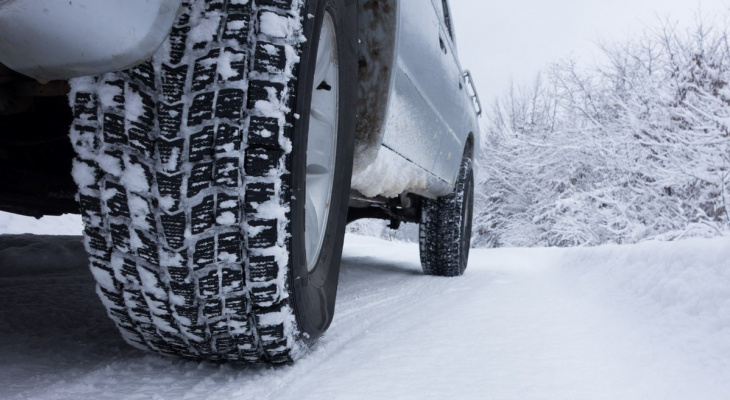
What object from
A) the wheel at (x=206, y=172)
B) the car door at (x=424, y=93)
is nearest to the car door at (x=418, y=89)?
the car door at (x=424, y=93)

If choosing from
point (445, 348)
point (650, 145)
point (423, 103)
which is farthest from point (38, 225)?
point (650, 145)

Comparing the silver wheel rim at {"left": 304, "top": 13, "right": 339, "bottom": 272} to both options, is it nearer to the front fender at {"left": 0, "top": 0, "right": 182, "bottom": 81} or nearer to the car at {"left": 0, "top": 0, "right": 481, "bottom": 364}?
the car at {"left": 0, "top": 0, "right": 481, "bottom": 364}

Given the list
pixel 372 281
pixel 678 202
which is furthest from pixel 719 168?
pixel 372 281

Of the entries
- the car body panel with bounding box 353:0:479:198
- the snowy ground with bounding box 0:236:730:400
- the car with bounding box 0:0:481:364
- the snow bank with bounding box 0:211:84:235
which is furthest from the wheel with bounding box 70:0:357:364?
the snow bank with bounding box 0:211:84:235

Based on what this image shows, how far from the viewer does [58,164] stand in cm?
132

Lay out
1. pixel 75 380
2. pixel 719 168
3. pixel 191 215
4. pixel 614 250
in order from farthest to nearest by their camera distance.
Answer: pixel 719 168
pixel 614 250
pixel 75 380
pixel 191 215

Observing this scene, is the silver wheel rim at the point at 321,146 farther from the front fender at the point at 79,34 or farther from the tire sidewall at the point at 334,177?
the front fender at the point at 79,34

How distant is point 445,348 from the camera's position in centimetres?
124

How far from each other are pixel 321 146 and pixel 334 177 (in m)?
0.08

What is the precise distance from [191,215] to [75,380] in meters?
0.45

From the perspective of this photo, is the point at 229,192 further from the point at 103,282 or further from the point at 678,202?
the point at 678,202

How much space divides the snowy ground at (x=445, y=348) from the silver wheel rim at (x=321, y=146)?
291 millimetres

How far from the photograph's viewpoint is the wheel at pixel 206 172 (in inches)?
31.9

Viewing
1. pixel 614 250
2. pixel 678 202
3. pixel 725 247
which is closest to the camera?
pixel 725 247
